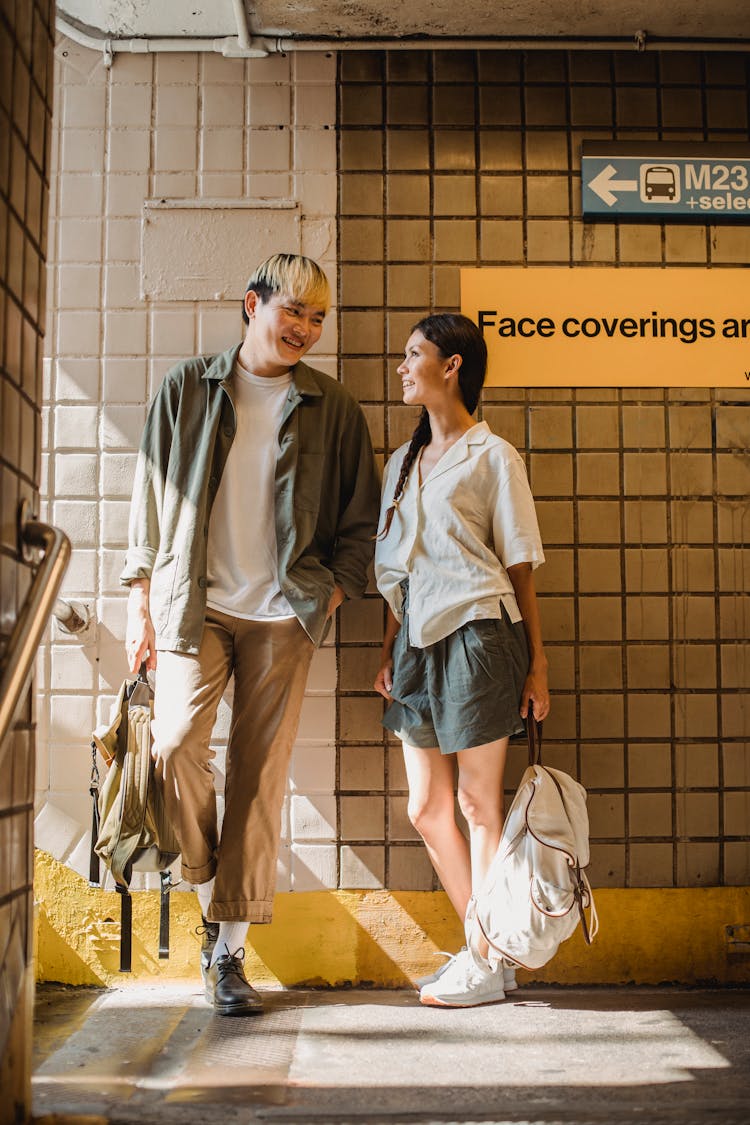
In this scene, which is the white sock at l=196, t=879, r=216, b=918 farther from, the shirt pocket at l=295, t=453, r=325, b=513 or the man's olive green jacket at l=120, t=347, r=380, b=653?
the shirt pocket at l=295, t=453, r=325, b=513

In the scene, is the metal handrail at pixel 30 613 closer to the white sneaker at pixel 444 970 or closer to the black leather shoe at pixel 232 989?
the black leather shoe at pixel 232 989

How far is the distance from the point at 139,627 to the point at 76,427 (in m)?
0.76

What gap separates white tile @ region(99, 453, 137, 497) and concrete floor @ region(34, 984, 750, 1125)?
151cm

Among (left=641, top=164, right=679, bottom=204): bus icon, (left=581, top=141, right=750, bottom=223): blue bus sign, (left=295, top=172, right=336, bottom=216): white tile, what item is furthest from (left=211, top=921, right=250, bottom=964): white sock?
(left=641, top=164, right=679, bottom=204): bus icon

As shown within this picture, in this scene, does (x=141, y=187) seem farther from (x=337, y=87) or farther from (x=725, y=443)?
(x=725, y=443)

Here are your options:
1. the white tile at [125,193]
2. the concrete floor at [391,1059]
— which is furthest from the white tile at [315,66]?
the concrete floor at [391,1059]

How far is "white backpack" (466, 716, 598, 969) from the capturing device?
2.54 meters

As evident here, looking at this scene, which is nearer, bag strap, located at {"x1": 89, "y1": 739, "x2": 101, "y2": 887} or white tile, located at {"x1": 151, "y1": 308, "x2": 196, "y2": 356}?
bag strap, located at {"x1": 89, "y1": 739, "x2": 101, "y2": 887}

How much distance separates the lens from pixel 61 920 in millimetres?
3016

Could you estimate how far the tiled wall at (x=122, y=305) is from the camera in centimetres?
307

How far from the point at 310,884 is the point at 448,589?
3.38ft

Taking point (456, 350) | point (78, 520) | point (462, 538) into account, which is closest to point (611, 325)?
point (456, 350)

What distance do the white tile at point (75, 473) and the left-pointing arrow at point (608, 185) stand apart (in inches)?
70.8

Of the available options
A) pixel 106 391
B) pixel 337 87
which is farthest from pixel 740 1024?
pixel 337 87
